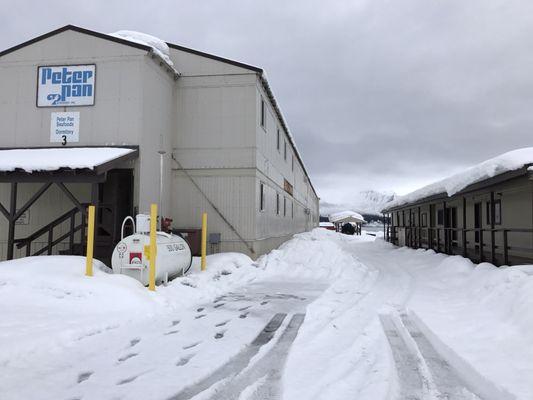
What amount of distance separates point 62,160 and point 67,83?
3582mm

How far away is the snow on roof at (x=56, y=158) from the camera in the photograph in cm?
1184

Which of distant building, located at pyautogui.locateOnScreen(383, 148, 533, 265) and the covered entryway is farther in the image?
the covered entryway

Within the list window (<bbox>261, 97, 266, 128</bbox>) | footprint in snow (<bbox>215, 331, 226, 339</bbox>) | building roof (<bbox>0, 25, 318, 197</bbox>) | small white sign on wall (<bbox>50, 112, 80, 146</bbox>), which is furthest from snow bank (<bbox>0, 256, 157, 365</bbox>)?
window (<bbox>261, 97, 266, 128</bbox>)

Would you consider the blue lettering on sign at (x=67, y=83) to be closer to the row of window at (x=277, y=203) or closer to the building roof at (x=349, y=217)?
the row of window at (x=277, y=203)

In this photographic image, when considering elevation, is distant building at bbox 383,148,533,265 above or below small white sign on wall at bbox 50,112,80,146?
below

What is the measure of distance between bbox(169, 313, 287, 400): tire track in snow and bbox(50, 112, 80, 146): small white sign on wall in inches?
416

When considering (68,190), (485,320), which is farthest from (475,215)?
(68,190)

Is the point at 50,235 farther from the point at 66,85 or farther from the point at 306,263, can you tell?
Result: the point at 306,263

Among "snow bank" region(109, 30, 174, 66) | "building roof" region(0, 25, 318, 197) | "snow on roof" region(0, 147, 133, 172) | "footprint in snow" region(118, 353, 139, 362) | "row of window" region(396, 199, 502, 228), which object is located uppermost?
"snow bank" region(109, 30, 174, 66)

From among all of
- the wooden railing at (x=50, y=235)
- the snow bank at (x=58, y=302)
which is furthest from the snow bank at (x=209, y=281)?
the wooden railing at (x=50, y=235)

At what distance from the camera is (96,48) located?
14367mm

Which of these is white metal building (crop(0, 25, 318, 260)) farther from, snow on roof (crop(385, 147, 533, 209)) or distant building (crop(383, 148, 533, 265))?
distant building (crop(383, 148, 533, 265))

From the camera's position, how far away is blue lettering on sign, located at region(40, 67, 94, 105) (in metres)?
14.3

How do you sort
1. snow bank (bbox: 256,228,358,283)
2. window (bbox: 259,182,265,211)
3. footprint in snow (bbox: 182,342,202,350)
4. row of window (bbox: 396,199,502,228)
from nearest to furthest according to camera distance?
footprint in snow (bbox: 182,342,202,350)
snow bank (bbox: 256,228,358,283)
row of window (bbox: 396,199,502,228)
window (bbox: 259,182,265,211)
